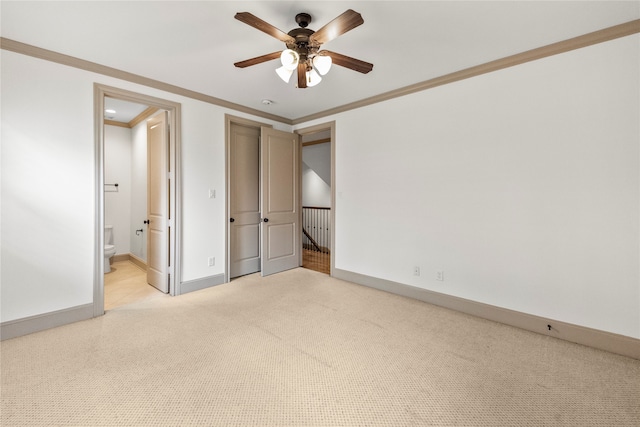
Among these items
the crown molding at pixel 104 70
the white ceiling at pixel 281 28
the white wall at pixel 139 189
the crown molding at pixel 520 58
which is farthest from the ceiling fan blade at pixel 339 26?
the white wall at pixel 139 189

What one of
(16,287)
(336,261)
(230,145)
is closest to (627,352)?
(336,261)

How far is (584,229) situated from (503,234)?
1.93 ft

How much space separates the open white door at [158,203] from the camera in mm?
3580

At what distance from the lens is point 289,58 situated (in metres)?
2.02

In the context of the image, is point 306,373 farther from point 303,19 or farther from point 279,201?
point 279,201

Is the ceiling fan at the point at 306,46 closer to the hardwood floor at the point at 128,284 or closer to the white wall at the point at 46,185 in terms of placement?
the white wall at the point at 46,185

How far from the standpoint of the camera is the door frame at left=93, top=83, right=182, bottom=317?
112 inches

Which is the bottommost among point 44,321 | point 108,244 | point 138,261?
point 44,321

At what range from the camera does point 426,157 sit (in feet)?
10.8

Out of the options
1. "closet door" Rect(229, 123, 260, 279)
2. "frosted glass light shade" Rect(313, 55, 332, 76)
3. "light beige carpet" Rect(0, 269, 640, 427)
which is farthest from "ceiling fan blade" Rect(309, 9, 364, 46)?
"closet door" Rect(229, 123, 260, 279)

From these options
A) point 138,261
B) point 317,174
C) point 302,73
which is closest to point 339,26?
point 302,73

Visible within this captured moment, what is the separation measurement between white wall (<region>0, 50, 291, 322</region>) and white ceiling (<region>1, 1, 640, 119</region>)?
1.06ft

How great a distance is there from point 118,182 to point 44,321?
10.7 ft

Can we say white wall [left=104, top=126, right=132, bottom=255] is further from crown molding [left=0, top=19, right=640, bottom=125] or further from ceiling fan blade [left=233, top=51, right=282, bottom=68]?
ceiling fan blade [left=233, top=51, right=282, bottom=68]
